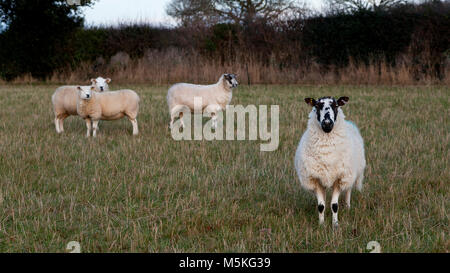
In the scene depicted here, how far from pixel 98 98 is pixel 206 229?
4.89m

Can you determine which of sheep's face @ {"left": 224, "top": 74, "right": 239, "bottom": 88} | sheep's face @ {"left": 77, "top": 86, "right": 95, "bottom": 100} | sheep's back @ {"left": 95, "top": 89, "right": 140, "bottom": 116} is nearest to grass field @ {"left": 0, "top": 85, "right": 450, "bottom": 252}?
sheep's back @ {"left": 95, "top": 89, "right": 140, "bottom": 116}

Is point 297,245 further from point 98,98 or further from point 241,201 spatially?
point 98,98

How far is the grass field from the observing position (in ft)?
12.8

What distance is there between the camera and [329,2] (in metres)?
21.7

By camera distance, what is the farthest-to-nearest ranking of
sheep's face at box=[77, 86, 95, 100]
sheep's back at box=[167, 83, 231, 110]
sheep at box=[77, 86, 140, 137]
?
sheep's back at box=[167, 83, 231, 110] < sheep at box=[77, 86, 140, 137] < sheep's face at box=[77, 86, 95, 100]

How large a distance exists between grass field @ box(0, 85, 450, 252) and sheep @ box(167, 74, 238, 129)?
24.6 inches

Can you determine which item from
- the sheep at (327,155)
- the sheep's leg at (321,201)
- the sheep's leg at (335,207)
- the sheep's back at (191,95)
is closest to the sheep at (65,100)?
the sheep's back at (191,95)

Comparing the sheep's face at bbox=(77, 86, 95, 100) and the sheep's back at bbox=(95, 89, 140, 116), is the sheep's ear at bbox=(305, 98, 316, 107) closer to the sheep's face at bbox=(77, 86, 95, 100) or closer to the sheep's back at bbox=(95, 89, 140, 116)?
the sheep's face at bbox=(77, 86, 95, 100)

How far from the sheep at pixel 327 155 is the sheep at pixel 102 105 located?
15.8 ft

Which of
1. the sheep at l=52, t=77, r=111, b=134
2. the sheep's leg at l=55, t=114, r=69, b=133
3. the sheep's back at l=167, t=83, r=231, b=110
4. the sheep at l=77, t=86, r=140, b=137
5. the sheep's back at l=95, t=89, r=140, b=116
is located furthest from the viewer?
the sheep's back at l=167, t=83, r=231, b=110

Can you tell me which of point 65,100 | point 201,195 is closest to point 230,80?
point 65,100

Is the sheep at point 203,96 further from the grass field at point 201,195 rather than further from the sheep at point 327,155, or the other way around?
the sheep at point 327,155

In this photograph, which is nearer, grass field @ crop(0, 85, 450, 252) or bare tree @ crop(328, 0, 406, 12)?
grass field @ crop(0, 85, 450, 252)

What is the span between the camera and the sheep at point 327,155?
168 inches
